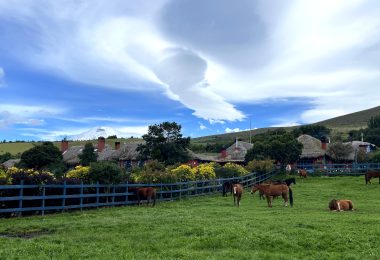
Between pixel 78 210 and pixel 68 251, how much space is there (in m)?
10.8

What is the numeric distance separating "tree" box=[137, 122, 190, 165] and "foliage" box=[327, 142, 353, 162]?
2506 cm

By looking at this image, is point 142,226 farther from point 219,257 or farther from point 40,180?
point 40,180

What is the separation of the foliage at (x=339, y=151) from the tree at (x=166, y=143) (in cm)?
2506

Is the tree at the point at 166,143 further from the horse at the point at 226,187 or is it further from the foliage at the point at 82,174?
the foliage at the point at 82,174

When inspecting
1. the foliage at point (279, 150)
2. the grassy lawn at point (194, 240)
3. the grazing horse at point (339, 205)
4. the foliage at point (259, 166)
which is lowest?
the grassy lawn at point (194, 240)

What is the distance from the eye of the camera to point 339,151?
68938 mm

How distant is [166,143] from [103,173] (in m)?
39.6

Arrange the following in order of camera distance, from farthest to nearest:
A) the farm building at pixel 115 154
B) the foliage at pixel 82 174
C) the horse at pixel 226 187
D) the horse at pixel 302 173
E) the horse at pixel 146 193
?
the farm building at pixel 115 154
the horse at pixel 302 173
the horse at pixel 226 187
the horse at pixel 146 193
the foliage at pixel 82 174

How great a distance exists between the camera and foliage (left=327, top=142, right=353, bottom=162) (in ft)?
226

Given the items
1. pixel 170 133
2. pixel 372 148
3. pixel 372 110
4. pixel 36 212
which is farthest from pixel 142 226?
pixel 372 110

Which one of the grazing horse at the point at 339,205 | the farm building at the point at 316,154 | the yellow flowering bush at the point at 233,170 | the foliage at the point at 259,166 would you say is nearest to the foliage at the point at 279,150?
the farm building at the point at 316,154

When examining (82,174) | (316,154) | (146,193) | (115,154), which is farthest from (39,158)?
(146,193)

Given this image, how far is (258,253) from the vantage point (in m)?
9.01

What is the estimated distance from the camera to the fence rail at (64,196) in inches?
659
